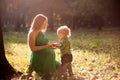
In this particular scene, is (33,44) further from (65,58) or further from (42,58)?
(65,58)

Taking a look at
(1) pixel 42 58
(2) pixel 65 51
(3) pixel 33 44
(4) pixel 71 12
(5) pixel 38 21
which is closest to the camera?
(5) pixel 38 21

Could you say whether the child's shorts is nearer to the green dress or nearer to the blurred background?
the green dress

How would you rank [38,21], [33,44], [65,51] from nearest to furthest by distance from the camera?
[38,21] < [33,44] < [65,51]

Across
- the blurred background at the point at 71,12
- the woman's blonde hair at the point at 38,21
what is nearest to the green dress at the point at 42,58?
the woman's blonde hair at the point at 38,21

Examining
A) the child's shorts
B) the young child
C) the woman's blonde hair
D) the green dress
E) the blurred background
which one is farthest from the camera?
the blurred background

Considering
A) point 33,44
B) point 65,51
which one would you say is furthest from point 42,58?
point 65,51

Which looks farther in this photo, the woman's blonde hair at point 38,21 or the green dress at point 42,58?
the green dress at point 42,58

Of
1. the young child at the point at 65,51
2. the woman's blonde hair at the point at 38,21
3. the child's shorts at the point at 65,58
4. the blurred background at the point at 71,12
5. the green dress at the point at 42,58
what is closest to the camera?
the woman's blonde hair at the point at 38,21

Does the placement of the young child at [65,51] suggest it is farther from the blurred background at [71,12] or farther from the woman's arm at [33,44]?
the blurred background at [71,12]

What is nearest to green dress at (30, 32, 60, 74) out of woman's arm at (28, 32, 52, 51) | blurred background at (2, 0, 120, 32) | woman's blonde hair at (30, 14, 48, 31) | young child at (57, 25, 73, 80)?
woman's arm at (28, 32, 52, 51)

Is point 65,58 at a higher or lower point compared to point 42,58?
lower

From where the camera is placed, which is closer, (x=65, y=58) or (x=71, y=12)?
(x=65, y=58)

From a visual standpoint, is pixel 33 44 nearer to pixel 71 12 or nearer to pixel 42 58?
pixel 42 58

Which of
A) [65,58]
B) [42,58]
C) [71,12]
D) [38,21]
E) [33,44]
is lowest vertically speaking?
[65,58]
